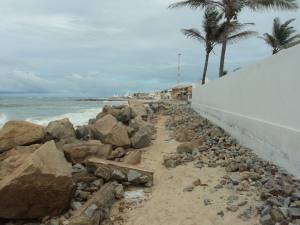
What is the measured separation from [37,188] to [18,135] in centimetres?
350

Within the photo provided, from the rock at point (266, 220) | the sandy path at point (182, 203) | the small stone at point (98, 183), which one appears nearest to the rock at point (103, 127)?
the sandy path at point (182, 203)

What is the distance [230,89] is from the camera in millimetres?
11875

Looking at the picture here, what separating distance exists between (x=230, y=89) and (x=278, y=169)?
5.25 meters

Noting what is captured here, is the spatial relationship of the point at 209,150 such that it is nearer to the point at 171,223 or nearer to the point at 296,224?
the point at 171,223

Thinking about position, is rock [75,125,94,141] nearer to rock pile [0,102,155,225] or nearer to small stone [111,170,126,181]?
rock pile [0,102,155,225]

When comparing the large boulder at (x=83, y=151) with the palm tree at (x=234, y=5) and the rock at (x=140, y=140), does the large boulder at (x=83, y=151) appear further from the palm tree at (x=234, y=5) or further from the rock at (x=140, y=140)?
the palm tree at (x=234, y=5)

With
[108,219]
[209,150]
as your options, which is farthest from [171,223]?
[209,150]

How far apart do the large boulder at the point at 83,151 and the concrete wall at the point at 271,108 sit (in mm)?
3390

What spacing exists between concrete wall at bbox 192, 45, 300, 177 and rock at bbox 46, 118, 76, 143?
4.44 meters

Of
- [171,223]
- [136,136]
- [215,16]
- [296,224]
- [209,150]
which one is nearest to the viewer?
[296,224]

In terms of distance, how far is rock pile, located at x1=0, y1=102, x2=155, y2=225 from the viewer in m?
6.41

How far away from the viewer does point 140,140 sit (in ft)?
37.9

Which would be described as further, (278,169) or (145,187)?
(145,187)

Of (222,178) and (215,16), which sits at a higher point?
(215,16)
